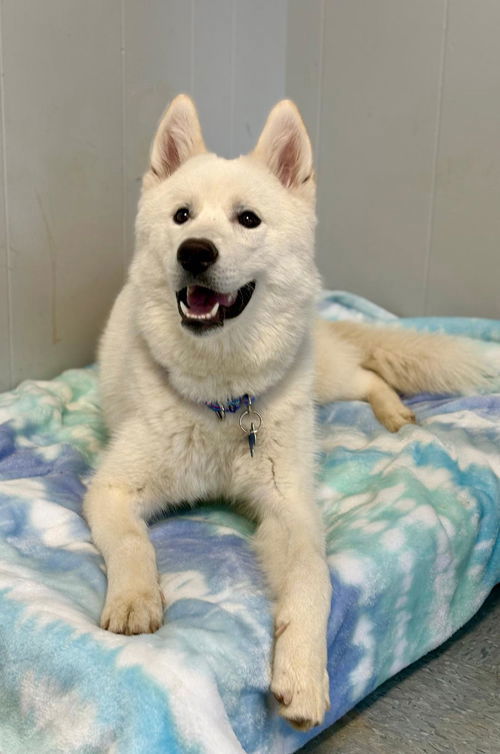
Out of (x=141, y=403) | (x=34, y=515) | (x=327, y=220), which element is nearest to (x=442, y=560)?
(x=141, y=403)

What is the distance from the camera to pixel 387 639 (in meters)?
1.54

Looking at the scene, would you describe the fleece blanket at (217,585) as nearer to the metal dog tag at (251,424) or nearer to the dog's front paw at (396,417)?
the dog's front paw at (396,417)

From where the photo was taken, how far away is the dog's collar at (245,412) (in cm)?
180

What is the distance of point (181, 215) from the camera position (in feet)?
5.85

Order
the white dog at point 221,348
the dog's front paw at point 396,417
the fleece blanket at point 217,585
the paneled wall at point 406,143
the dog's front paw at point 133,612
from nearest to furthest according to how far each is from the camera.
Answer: the fleece blanket at point 217,585
the dog's front paw at point 133,612
the white dog at point 221,348
the dog's front paw at point 396,417
the paneled wall at point 406,143

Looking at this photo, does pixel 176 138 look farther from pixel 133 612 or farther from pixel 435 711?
pixel 435 711

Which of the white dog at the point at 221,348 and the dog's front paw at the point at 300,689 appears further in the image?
the white dog at the point at 221,348

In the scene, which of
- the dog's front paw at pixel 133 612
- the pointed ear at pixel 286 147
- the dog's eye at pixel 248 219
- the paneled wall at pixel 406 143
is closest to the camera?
the dog's front paw at pixel 133 612

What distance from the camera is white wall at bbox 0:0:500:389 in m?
2.59

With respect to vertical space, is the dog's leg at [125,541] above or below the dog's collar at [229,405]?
below

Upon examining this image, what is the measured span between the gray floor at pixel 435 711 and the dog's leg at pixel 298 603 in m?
0.25

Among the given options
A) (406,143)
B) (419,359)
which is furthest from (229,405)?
(406,143)

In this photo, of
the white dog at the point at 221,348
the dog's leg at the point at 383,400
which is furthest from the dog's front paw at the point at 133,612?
the dog's leg at the point at 383,400

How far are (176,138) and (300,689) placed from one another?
54.7 inches
